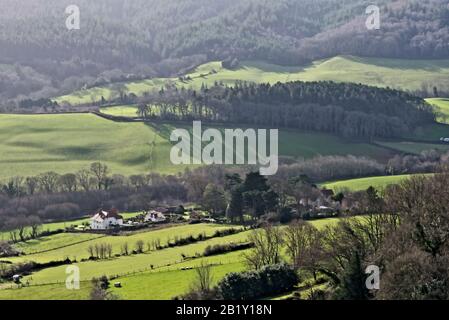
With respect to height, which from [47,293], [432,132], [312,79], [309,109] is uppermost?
[312,79]

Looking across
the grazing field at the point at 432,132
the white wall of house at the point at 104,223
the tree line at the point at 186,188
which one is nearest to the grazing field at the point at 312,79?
the grazing field at the point at 432,132

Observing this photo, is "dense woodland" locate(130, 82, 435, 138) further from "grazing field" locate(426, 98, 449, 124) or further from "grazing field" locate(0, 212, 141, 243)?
"grazing field" locate(0, 212, 141, 243)

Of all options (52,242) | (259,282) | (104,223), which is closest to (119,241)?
(52,242)

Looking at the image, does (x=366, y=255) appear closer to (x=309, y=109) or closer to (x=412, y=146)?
(x=412, y=146)

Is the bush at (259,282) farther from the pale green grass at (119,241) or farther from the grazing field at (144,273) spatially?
the pale green grass at (119,241)

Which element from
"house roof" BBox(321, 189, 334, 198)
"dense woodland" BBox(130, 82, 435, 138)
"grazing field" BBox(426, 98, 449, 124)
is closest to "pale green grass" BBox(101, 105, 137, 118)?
"dense woodland" BBox(130, 82, 435, 138)

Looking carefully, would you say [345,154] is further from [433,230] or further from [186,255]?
[433,230]
